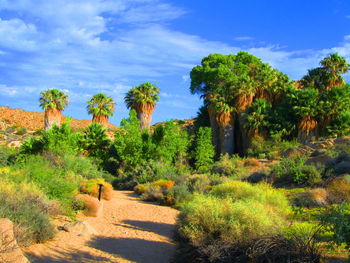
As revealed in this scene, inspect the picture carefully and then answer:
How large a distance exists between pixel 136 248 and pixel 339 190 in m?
8.21

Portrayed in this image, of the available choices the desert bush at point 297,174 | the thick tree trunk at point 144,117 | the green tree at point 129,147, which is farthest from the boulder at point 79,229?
the thick tree trunk at point 144,117

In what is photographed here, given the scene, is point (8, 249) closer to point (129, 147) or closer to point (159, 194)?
point (159, 194)

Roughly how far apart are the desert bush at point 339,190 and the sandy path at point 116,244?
5933 mm

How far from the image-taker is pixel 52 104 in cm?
4047

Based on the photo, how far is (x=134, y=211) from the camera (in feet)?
46.4

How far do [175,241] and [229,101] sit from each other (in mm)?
32623

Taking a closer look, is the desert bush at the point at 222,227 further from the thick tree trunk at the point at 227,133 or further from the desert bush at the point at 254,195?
the thick tree trunk at the point at 227,133

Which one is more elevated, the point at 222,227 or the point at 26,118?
the point at 26,118

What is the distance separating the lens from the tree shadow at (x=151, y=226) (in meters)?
10.9

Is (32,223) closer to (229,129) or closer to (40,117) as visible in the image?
(229,129)

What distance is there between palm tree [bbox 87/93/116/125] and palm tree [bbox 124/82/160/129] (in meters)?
2.29

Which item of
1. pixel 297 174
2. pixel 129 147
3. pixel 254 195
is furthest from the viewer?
pixel 129 147

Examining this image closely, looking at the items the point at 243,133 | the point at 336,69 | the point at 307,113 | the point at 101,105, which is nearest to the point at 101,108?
the point at 101,105

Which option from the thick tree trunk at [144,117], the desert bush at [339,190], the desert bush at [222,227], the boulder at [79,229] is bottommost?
the boulder at [79,229]
